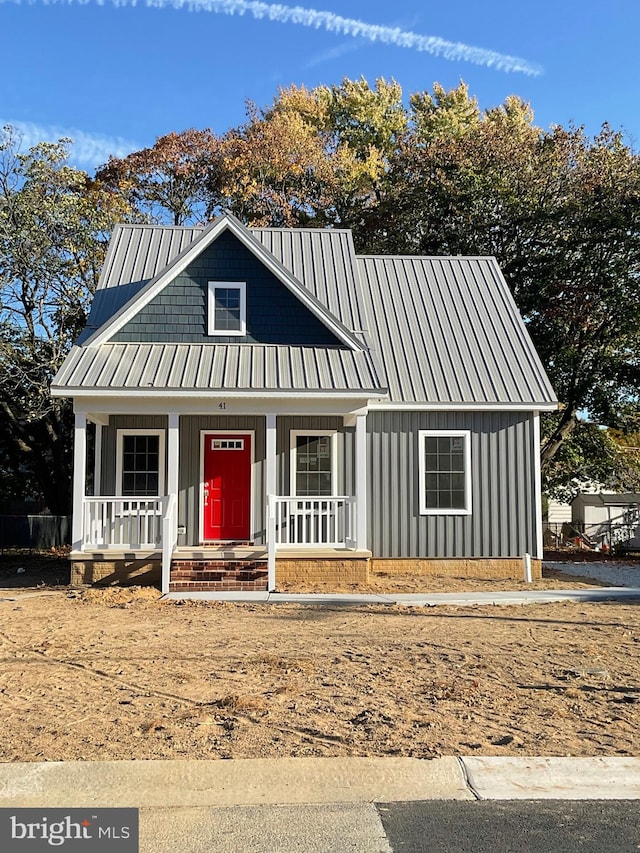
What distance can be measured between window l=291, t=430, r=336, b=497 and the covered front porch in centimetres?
2

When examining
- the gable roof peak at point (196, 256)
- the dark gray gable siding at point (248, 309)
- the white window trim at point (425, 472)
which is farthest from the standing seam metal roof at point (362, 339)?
the white window trim at point (425, 472)

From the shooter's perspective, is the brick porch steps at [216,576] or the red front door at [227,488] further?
the red front door at [227,488]

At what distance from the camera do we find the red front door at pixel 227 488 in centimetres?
1583

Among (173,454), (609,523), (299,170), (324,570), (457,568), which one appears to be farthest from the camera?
(299,170)

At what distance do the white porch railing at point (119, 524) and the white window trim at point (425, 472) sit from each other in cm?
515

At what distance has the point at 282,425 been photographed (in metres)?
16.2

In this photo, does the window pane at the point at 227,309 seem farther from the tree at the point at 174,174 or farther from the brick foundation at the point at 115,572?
the tree at the point at 174,174

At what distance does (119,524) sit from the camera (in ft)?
47.9

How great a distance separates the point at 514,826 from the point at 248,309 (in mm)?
12570

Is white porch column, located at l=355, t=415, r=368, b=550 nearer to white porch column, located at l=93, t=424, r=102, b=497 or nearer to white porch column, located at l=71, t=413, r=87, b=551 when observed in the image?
white porch column, located at l=71, t=413, r=87, b=551

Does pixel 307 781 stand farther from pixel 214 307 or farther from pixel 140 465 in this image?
pixel 214 307

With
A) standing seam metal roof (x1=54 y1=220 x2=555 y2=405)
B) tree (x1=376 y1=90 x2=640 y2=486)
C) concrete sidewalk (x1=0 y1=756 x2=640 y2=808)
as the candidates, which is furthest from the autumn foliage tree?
concrete sidewalk (x1=0 y1=756 x2=640 y2=808)

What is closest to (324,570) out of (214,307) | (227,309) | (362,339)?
(362,339)

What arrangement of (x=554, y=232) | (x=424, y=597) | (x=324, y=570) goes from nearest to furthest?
(x=424, y=597) < (x=324, y=570) < (x=554, y=232)
